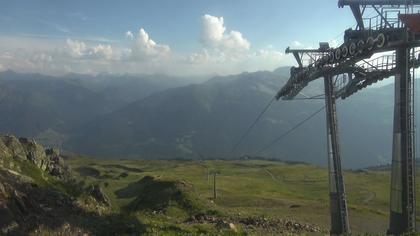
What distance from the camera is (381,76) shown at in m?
46.8

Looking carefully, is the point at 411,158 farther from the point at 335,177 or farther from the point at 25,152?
the point at 25,152

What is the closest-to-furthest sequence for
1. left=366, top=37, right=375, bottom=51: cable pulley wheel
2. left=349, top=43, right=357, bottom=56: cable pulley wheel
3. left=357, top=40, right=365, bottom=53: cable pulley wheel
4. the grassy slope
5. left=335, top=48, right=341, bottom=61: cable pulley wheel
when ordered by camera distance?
left=366, top=37, right=375, bottom=51: cable pulley wheel < left=357, top=40, right=365, bottom=53: cable pulley wheel < left=349, top=43, right=357, bottom=56: cable pulley wheel < left=335, top=48, right=341, bottom=61: cable pulley wheel < the grassy slope

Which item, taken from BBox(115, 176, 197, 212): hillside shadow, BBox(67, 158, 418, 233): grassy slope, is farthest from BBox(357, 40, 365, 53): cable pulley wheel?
BBox(115, 176, 197, 212): hillside shadow

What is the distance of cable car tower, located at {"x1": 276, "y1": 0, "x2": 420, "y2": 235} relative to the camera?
3594cm

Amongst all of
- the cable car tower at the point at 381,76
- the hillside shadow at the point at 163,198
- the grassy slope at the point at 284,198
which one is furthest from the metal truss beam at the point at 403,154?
the hillside shadow at the point at 163,198

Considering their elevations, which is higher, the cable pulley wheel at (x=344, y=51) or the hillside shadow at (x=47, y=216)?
the cable pulley wheel at (x=344, y=51)

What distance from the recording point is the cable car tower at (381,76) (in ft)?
118

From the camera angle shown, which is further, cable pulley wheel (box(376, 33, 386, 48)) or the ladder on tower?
cable pulley wheel (box(376, 33, 386, 48))

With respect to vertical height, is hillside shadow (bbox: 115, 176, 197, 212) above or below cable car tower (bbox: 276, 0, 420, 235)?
below

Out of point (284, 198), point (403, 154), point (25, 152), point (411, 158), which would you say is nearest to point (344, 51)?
point (403, 154)

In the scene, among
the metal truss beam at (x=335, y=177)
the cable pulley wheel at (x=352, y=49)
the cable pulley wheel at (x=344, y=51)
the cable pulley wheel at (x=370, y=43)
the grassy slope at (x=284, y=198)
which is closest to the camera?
the cable pulley wheel at (x=370, y=43)

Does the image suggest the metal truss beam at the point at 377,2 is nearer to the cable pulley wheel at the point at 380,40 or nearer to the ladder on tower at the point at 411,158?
the cable pulley wheel at the point at 380,40

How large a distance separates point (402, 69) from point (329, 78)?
1259 centimetres

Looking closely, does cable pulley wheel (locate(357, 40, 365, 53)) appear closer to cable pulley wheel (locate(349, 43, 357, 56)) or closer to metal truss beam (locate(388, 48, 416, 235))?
cable pulley wheel (locate(349, 43, 357, 56))
